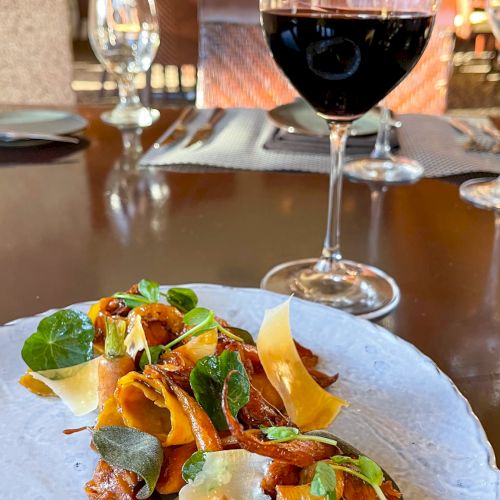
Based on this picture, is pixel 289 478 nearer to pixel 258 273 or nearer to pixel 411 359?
pixel 411 359

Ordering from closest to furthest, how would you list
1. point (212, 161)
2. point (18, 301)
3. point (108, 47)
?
point (18, 301), point (212, 161), point (108, 47)

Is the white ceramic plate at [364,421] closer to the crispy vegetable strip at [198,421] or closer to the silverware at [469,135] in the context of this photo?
the crispy vegetable strip at [198,421]

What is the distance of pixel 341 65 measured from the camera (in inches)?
20.0

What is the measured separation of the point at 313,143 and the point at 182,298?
1.86ft

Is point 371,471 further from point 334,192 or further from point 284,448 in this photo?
point 334,192

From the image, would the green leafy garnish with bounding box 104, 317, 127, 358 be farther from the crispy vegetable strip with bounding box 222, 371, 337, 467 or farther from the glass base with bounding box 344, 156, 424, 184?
the glass base with bounding box 344, 156, 424, 184

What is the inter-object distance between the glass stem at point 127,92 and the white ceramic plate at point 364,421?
0.78m

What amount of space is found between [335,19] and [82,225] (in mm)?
350

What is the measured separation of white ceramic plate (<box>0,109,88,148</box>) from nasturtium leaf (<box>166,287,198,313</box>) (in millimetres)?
588

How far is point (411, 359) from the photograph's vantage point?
41 cm

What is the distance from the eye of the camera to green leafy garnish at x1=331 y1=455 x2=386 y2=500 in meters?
0.28

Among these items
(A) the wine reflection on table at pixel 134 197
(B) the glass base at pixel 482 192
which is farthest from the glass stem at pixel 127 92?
(B) the glass base at pixel 482 192

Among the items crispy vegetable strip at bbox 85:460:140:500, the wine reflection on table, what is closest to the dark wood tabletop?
the wine reflection on table

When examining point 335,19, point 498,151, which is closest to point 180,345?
point 335,19
